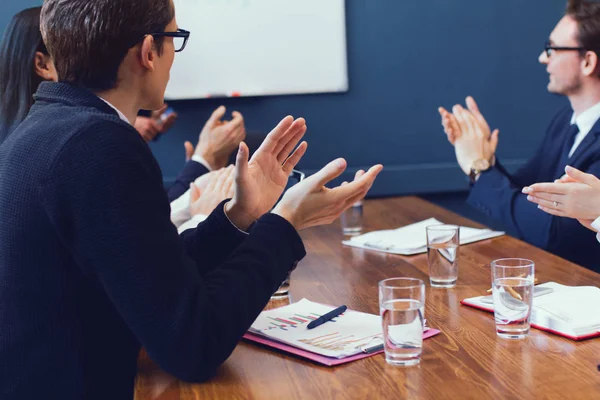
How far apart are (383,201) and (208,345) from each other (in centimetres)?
→ 196

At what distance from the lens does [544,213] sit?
7.54 feet

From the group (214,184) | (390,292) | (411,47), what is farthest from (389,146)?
(390,292)

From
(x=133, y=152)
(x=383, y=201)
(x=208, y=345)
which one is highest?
(x=133, y=152)

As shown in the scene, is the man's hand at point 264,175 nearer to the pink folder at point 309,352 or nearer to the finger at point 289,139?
the finger at point 289,139

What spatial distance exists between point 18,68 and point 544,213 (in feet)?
5.40

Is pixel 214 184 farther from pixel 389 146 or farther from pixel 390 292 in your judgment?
pixel 389 146

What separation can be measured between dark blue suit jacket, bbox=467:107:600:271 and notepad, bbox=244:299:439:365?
1.11 metres

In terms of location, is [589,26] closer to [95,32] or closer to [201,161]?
[201,161]

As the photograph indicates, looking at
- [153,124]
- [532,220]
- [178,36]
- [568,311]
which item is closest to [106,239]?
[178,36]

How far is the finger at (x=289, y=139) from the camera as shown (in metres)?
1.36

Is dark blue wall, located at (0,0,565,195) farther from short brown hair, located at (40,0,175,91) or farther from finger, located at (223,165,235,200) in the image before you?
short brown hair, located at (40,0,175,91)

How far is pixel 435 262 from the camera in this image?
1586 mm

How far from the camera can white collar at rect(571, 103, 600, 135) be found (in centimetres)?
252

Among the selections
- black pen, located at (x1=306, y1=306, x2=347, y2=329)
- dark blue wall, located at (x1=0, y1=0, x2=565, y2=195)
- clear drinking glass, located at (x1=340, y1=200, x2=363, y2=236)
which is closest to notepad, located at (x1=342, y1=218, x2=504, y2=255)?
clear drinking glass, located at (x1=340, y1=200, x2=363, y2=236)
